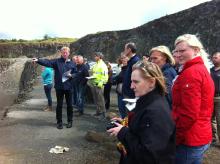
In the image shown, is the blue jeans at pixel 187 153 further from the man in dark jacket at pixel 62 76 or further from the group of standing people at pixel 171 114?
the man in dark jacket at pixel 62 76

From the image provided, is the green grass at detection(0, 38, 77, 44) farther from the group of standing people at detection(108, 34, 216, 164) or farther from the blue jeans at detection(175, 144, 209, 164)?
the blue jeans at detection(175, 144, 209, 164)

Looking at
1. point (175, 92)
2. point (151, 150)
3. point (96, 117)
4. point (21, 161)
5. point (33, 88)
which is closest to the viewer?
point (151, 150)

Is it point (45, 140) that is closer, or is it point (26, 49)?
point (45, 140)

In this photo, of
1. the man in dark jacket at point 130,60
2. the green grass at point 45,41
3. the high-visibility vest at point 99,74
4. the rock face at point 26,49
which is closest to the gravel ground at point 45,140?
the high-visibility vest at point 99,74

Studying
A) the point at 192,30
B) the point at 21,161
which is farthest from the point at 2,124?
the point at 192,30

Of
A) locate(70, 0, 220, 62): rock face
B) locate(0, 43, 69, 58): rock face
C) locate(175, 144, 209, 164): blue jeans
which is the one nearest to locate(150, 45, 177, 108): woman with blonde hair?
locate(175, 144, 209, 164): blue jeans

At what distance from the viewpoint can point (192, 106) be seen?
3664 millimetres

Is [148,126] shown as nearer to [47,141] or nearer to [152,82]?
[152,82]

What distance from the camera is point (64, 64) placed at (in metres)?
9.96

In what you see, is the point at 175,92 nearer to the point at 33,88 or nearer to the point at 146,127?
the point at 146,127

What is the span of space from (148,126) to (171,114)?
47cm

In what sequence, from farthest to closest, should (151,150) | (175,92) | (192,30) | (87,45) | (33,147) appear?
(87,45), (192,30), (33,147), (175,92), (151,150)

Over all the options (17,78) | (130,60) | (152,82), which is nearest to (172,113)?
(152,82)

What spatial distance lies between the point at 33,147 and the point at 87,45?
30019mm
